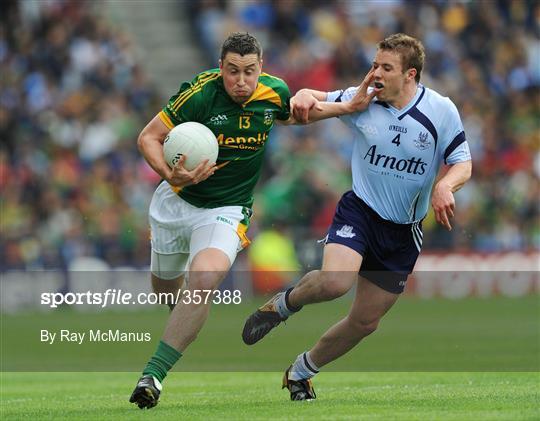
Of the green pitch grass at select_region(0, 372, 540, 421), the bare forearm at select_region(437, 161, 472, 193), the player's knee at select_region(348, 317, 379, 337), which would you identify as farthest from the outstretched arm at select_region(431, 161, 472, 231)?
the green pitch grass at select_region(0, 372, 540, 421)

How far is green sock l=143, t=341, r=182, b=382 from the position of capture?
9.62 m

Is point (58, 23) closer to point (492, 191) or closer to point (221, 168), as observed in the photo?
point (492, 191)

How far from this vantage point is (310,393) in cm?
1066

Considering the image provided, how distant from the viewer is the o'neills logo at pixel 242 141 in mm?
10406

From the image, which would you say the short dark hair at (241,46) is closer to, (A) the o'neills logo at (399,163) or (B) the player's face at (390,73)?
(B) the player's face at (390,73)

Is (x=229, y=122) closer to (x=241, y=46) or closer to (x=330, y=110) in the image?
(x=241, y=46)

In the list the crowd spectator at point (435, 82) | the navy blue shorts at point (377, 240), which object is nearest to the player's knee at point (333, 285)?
the navy blue shorts at point (377, 240)

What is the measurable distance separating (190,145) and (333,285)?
4.80ft

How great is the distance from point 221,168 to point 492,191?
17530 mm

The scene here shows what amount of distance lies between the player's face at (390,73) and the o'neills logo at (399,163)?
0.46 metres


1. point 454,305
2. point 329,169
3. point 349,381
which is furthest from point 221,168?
point 329,169

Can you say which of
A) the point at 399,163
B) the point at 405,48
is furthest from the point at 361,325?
the point at 405,48

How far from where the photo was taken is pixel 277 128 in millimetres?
26938

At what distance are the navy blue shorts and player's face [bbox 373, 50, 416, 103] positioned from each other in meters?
0.88
